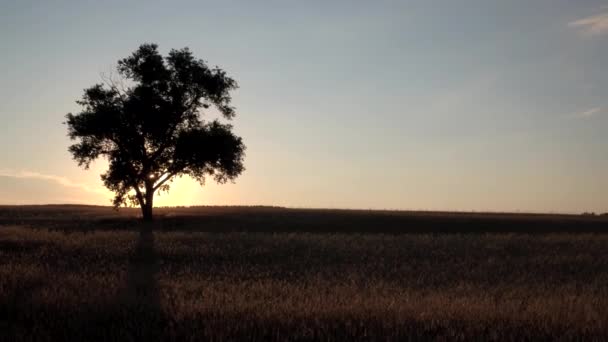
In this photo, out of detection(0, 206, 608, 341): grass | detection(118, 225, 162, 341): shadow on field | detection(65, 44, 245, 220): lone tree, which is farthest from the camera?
detection(65, 44, 245, 220): lone tree

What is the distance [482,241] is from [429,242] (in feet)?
9.02

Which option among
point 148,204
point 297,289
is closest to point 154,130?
point 148,204

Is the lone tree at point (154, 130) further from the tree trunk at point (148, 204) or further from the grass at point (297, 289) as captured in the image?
the grass at point (297, 289)

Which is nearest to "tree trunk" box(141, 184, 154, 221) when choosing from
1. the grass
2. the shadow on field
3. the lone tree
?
the lone tree

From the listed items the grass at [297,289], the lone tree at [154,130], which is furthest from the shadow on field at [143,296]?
the lone tree at [154,130]

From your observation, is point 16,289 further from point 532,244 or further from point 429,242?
point 532,244

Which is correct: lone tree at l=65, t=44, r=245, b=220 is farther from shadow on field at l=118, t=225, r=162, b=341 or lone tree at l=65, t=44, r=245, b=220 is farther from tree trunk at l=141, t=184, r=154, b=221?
shadow on field at l=118, t=225, r=162, b=341

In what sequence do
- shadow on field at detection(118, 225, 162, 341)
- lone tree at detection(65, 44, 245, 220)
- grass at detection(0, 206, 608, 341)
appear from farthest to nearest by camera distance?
1. lone tree at detection(65, 44, 245, 220)
2. grass at detection(0, 206, 608, 341)
3. shadow on field at detection(118, 225, 162, 341)

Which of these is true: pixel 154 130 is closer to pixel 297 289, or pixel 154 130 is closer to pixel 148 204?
pixel 148 204

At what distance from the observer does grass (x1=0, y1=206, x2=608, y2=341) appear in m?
7.82

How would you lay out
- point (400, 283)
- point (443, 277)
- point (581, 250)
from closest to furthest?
1. point (400, 283)
2. point (443, 277)
3. point (581, 250)

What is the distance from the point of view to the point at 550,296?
1166 centimetres

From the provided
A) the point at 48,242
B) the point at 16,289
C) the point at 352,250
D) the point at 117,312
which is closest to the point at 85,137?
the point at 48,242

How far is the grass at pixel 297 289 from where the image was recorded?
25.6ft
